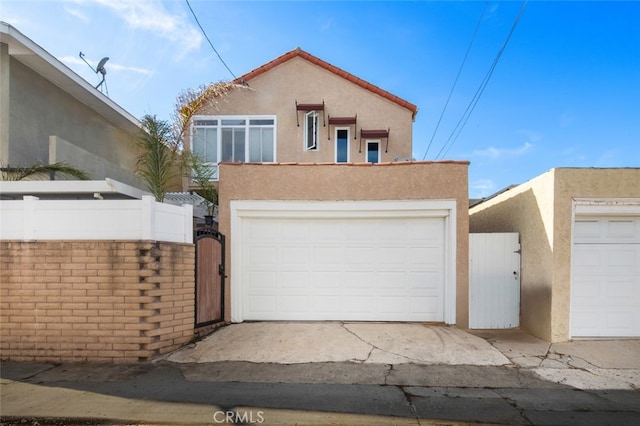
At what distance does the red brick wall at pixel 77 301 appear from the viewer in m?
5.16

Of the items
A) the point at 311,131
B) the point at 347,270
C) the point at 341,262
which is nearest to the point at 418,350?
the point at 347,270

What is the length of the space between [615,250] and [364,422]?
5962 millimetres

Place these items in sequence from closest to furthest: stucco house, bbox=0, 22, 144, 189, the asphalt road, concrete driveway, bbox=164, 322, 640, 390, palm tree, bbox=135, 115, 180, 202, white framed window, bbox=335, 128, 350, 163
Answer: the asphalt road < concrete driveway, bbox=164, 322, 640, 390 < palm tree, bbox=135, 115, 180, 202 < stucco house, bbox=0, 22, 144, 189 < white framed window, bbox=335, 128, 350, 163

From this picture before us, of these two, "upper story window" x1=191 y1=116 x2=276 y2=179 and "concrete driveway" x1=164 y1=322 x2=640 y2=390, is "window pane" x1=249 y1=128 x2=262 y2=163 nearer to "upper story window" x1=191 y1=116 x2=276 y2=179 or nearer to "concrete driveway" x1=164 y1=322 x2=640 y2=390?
"upper story window" x1=191 y1=116 x2=276 y2=179

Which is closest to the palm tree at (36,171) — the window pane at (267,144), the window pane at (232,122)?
the window pane at (232,122)

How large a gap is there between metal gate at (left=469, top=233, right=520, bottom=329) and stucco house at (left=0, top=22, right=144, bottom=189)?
27.2 ft

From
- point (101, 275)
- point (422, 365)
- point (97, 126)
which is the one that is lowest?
point (422, 365)

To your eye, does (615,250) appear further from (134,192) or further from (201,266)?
(134,192)

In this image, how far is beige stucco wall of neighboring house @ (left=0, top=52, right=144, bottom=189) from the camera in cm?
750

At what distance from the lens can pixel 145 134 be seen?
21.9 ft

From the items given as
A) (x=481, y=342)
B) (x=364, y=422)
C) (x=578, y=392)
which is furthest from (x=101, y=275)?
(x=578, y=392)

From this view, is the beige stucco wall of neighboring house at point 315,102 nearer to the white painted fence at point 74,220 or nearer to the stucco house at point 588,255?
the stucco house at point 588,255

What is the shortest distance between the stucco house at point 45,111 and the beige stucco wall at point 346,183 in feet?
10.1

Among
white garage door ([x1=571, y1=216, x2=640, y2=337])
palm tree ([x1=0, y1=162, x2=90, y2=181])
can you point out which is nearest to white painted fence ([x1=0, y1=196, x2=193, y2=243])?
palm tree ([x1=0, y1=162, x2=90, y2=181])
